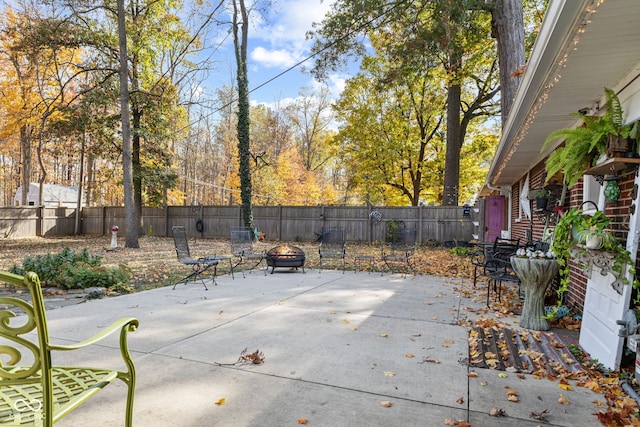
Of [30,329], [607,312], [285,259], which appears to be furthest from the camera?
[285,259]

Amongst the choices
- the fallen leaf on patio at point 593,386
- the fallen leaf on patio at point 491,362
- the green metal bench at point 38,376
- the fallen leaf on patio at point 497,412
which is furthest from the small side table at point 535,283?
the green metal bench at point 38,376

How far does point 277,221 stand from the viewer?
16.0 meters

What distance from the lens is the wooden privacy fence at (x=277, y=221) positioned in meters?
13.6

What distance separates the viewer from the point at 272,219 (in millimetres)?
16125

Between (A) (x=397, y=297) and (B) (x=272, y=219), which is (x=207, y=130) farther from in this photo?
(A) (x=397, y=297)

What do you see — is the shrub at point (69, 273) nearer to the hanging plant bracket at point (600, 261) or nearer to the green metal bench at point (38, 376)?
the green metal bench at point (38, 376)

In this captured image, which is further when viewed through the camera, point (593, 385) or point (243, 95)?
point (243, 95)

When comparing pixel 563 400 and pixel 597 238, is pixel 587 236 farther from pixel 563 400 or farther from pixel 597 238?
pixel 563 400

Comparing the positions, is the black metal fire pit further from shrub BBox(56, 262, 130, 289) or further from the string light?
the string light

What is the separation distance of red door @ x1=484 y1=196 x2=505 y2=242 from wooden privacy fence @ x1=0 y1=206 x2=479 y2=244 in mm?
1949

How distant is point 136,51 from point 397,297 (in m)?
15.4

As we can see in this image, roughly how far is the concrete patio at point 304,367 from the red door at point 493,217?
20.4 feet

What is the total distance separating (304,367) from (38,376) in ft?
5.89

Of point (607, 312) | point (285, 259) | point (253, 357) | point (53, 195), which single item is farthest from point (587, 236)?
point (53, 195)
